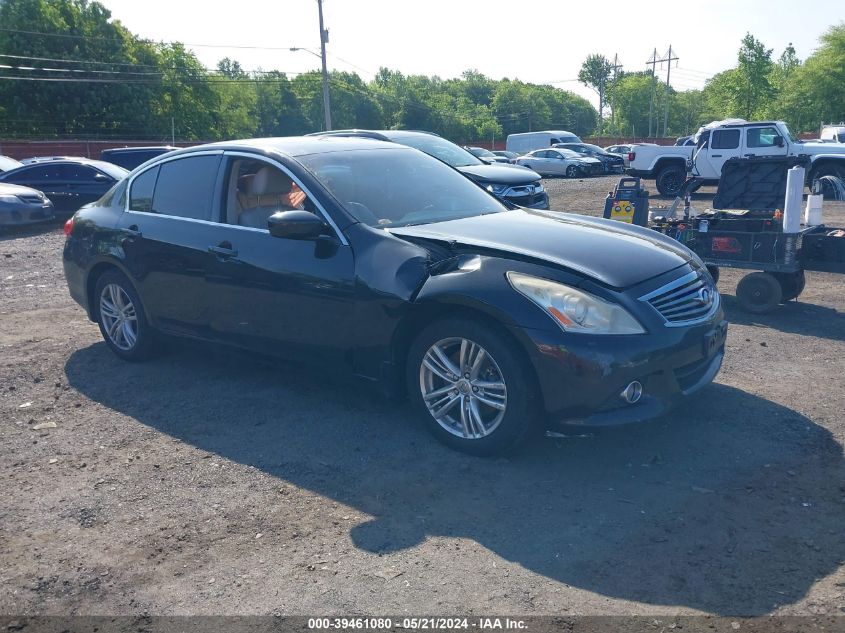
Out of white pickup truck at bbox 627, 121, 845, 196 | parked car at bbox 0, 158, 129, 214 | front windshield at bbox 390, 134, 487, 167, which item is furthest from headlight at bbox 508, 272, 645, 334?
white pickup truck at bbox 627, 121, 845, 196

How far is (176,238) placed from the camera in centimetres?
586

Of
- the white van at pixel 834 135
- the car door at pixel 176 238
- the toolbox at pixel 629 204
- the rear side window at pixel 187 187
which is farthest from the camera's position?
the white van at pixel 834 135

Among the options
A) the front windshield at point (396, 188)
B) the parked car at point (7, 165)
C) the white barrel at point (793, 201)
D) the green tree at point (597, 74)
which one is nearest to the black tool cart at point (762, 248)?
the white barrel at point (793, 201)

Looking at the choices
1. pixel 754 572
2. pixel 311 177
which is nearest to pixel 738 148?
pixel 311 177

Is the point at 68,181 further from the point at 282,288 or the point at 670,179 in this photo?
the point at 670,179

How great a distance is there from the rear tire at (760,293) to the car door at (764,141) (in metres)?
14.2

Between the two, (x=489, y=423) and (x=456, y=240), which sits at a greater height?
(x=456, y=240)

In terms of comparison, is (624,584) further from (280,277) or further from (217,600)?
(280,277)

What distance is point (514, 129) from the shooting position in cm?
11438

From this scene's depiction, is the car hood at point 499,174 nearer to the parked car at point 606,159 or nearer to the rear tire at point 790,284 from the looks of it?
the rear tire at point 790,284

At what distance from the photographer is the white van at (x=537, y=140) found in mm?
47188

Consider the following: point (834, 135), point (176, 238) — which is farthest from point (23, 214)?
point (834, 135)

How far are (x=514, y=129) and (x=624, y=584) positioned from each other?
11505 cm

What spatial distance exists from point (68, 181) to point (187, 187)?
13510mm
